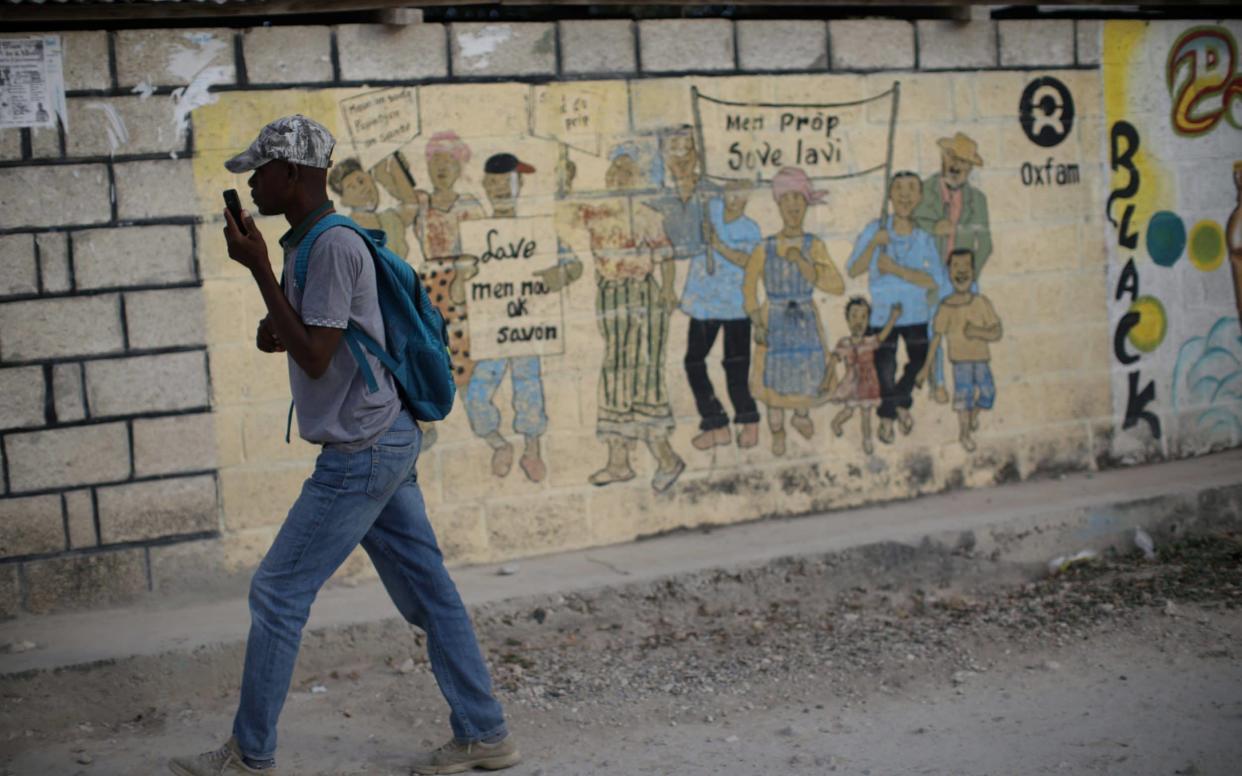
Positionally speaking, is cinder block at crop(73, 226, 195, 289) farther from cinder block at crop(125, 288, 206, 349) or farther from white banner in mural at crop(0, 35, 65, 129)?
white banner in mural at crop(0, 35, 65, 129)

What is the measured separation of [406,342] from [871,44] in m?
3.59

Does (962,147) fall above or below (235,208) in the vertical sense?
above

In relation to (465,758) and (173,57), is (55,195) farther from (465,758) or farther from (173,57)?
(465,758)

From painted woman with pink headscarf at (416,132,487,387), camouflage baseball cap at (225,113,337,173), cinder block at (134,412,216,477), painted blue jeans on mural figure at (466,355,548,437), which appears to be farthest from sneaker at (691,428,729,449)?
camouflage baseball cap at (225,113,337,173)

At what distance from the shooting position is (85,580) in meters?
5.34

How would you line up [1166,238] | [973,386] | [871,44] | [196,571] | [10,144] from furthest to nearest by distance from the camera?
[1166,238] < [973,386] < [871,44] < [196,571] < [10,144]

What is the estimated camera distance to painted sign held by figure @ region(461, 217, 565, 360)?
592cm

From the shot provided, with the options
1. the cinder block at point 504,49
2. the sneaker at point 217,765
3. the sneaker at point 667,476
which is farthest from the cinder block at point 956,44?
the sneaker at point 217,765

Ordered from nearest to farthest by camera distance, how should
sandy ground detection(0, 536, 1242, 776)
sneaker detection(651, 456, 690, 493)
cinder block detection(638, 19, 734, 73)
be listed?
1. sandy ground detection(0, 536, 1242, 776)
2. cinder block detection(638, 19, 734, 73)
3. sneaker detection(651, 456, 690, 493)

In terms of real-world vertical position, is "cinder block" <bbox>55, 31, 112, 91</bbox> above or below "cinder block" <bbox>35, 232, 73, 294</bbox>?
above

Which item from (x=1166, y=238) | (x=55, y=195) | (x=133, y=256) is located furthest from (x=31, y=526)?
(x=1166, y=238)

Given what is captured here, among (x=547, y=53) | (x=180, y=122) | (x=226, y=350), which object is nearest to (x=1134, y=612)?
(x=547, y=53)

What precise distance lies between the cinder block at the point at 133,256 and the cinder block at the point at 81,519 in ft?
2.66

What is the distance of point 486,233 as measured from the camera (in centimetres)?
592
